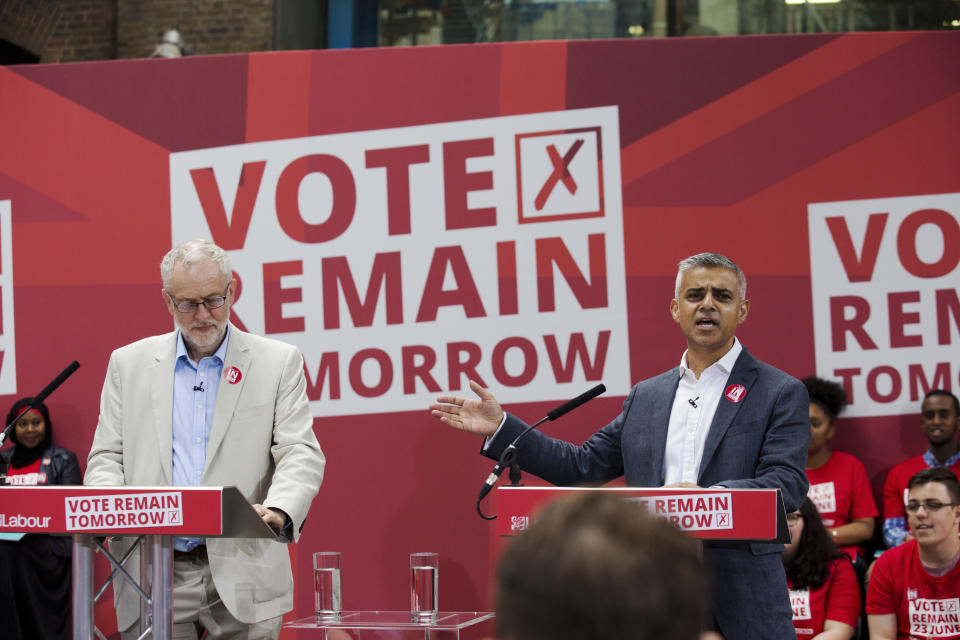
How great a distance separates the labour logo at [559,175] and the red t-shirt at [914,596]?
2093 mm

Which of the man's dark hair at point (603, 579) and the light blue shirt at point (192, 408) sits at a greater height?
the light blue shirt at point (192, 408)

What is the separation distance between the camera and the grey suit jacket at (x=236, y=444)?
2799 mm

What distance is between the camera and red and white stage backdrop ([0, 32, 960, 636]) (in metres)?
5.23

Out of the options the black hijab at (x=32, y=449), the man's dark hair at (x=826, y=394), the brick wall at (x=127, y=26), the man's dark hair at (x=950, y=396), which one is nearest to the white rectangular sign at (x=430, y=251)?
the man's dark hair at (x=826, y=394)

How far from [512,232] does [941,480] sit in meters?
2.26

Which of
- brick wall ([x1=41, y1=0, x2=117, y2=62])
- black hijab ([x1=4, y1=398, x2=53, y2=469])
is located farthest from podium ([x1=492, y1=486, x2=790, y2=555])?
brick wall ([x1=41, y1=0, x2=117, y2=62])

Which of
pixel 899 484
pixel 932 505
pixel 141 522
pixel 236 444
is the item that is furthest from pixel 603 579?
pixel 899 484

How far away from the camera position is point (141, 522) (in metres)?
2.41

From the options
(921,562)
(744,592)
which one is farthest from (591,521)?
(921,562)

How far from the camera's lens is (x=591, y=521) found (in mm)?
841

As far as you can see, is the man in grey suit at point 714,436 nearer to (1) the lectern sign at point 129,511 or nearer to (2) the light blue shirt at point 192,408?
(2) the light blue shirt at point 192,408

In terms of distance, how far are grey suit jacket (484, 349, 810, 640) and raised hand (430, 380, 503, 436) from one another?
0.04 meters

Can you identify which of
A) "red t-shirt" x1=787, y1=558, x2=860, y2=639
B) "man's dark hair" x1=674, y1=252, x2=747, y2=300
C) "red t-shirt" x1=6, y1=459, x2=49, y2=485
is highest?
"man's dark hair" x1=674, y1=252, x2=747, y2=300

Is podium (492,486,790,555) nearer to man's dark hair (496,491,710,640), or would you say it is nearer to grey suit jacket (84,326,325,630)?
grey suit jacket (84,326,325,630)
